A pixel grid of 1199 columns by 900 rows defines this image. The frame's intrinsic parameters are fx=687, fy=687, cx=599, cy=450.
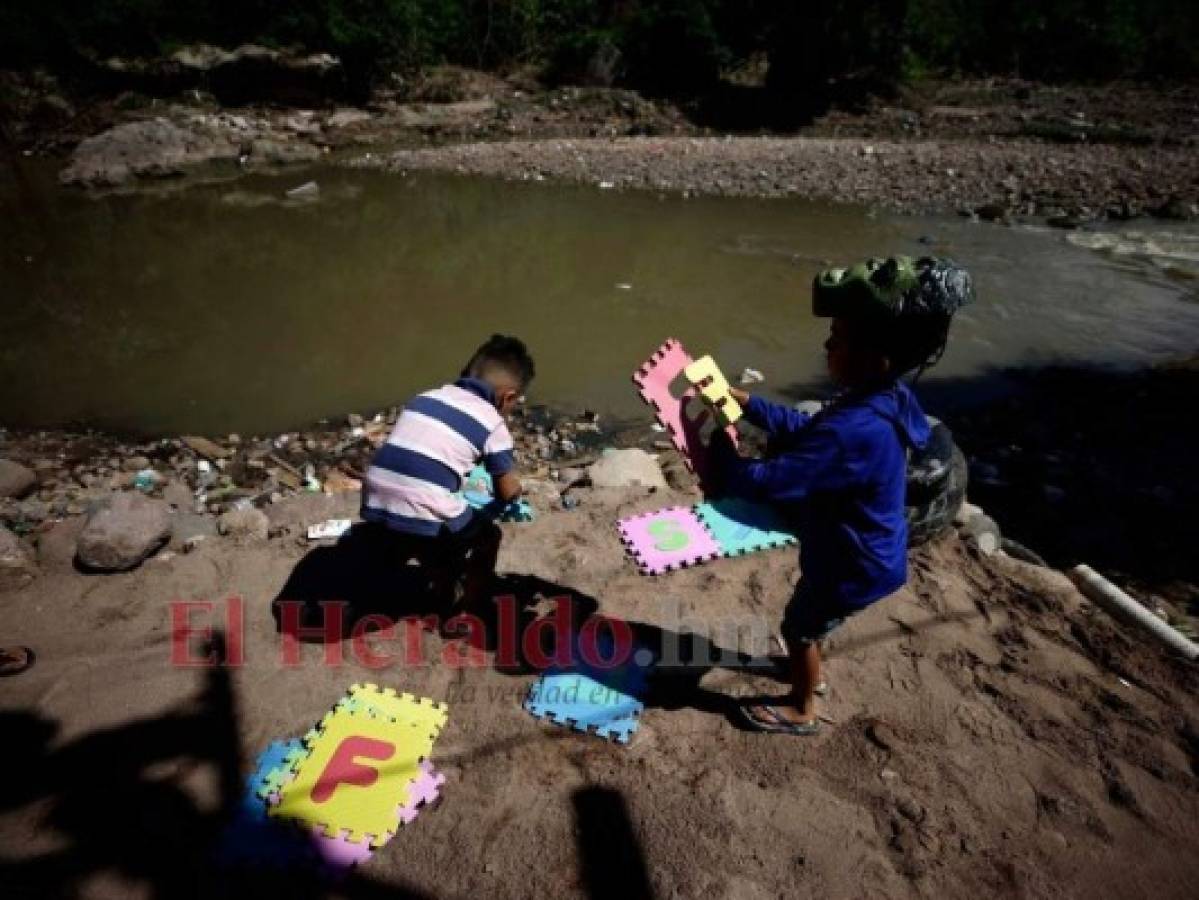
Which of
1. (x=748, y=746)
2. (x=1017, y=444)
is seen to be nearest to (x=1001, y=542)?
(x=1017, y=444)

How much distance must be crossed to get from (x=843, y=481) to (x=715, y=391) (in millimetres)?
486

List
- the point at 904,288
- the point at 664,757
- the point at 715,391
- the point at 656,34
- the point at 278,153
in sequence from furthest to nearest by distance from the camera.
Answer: the point at 656,34 < the point at 278,153 < the point at 664,757 < the point at 715,391 < the point at 904,288

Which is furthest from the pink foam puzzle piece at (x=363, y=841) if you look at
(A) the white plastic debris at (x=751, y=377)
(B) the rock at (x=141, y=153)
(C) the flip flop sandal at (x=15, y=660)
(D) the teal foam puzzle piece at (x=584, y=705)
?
(B) the rock at (x=141, y=153)

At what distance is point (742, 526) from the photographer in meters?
3.95

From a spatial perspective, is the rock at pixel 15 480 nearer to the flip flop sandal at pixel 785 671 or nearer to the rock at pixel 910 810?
the flip flop sandal at pixel 785 671

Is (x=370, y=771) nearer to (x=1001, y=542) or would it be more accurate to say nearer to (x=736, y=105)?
(x=1001, y=542)

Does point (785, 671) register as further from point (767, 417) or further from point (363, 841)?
point (363, 841)

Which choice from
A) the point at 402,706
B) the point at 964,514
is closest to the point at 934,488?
the point at 964,514

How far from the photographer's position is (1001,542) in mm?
3953

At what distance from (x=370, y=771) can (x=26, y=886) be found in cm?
104

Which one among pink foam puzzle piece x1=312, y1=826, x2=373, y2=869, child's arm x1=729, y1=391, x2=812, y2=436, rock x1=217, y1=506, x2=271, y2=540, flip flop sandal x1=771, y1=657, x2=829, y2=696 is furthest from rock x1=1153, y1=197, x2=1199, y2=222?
pink foam puzzle piece x1=312, y1=826, x2=373, y2=869

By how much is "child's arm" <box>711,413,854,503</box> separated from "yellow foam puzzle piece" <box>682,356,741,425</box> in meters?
0.23

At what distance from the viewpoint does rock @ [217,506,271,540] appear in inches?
149

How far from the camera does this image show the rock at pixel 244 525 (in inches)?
149
